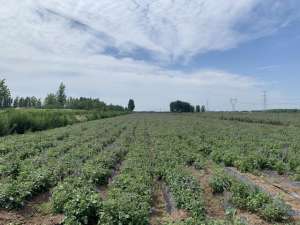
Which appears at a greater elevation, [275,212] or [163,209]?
[275,212]

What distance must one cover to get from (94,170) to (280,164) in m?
6.54

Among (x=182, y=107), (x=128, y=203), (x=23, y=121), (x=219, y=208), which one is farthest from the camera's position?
(x=182, y=107)

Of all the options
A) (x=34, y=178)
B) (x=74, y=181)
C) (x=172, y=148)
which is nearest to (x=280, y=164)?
(x=172, y=148)

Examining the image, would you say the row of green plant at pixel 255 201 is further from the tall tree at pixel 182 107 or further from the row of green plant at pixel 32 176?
the tall tree at pixel 182 107

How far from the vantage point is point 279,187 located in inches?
339

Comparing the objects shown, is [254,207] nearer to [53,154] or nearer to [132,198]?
[132,198]

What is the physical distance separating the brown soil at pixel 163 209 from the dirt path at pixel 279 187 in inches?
93.5

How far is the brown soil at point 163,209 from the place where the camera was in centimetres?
613

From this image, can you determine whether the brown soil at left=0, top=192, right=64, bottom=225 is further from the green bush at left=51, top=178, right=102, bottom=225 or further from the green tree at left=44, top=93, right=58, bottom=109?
the green tree at left=44, top=93, right=58, bottom=109

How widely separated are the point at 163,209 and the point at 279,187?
148 inches

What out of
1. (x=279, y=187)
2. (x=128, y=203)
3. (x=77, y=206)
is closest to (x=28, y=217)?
(x=77, y=206)

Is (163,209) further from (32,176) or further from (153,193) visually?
(32,176)

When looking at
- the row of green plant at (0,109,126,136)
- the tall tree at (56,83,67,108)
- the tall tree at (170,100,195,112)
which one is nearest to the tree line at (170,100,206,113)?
the tall tree at (170,100,195,112)

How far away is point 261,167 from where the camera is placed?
11.4 metres
